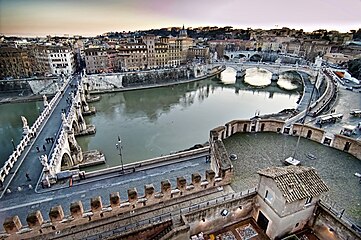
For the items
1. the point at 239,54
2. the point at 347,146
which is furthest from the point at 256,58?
the point at 347,146

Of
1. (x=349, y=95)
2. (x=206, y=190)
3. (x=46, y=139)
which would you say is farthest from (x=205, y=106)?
(x=206, y=190)

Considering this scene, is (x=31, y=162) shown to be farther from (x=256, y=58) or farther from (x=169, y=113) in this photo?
(x=256, y=58)

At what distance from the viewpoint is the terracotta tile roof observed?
8055mm

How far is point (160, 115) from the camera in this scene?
1431 inches

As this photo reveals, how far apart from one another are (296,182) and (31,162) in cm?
1759

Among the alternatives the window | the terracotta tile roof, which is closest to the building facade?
the window

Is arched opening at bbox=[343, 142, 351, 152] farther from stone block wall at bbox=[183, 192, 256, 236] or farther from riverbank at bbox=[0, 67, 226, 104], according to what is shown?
riverbank at bbox=[0, 67, 226, 104]

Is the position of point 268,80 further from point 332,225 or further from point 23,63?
point 23,63

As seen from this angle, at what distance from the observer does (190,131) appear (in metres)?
29.5

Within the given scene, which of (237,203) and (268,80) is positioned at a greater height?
(237,203)

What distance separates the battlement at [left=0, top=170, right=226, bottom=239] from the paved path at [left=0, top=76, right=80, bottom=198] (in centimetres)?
493

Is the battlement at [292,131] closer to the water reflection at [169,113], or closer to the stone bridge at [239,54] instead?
the water reflection at [169,113]

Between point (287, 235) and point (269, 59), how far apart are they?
290 ft

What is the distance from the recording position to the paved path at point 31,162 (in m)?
13.4
